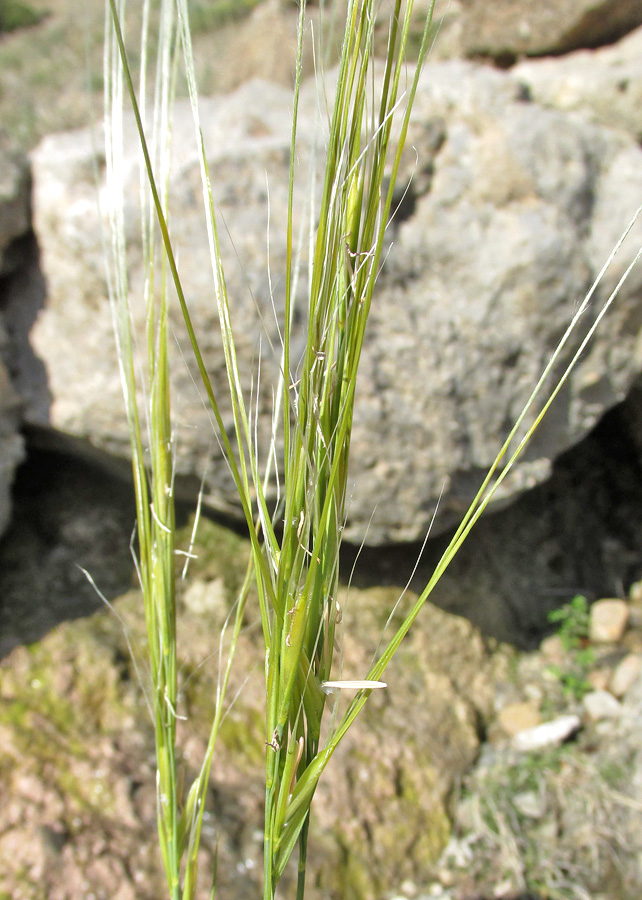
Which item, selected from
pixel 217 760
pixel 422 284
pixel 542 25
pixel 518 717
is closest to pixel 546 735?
pixel 518 717

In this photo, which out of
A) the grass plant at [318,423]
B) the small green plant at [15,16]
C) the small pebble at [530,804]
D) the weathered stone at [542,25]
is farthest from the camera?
the small green plant at [15,16]

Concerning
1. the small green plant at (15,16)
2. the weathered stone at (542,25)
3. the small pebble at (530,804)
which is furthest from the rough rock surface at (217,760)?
the small green plant at (15,16)

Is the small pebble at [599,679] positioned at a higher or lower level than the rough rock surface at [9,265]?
lower

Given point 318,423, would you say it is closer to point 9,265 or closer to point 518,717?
point 9,265

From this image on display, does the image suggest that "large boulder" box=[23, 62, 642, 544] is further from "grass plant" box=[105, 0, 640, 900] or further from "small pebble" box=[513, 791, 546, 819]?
"grass plant" box=[105, 0, 640, 900]

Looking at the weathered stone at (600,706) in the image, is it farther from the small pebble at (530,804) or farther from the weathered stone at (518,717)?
the small pebble at (530,804)

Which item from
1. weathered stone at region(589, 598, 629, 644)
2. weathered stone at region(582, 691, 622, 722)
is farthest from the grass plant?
weathered stone at region(589, 598, 629, 644)

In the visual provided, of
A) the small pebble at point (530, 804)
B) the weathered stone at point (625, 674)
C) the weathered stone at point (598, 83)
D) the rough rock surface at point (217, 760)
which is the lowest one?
the small pebble at point (530, 804)
